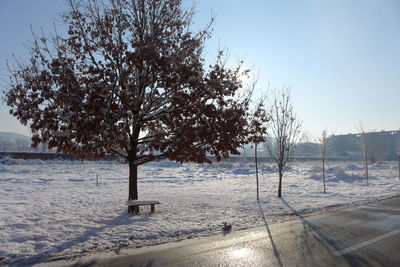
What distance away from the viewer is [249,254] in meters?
4.93

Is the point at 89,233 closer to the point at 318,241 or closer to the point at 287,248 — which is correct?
the point at 287,248

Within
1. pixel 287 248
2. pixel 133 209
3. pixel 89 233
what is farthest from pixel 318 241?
pixel 133 209

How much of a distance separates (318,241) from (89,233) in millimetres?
5240

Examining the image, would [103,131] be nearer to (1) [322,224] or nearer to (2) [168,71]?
(2) [168,71]

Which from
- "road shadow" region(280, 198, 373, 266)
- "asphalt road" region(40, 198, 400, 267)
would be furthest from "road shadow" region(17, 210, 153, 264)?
"road shadow" region(280, 198, 373, 266)

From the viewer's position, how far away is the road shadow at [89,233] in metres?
4.88

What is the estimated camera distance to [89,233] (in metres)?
6.40

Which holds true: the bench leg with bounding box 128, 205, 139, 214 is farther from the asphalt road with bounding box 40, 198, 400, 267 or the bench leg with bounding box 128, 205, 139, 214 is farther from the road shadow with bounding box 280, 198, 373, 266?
the road shadow with bounding box 280, 198, 373, 266

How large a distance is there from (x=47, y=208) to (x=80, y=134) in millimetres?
4900

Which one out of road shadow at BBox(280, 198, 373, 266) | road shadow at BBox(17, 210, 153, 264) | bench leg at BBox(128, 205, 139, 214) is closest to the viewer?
road shadow at BBox(280, 198, 373, 266)

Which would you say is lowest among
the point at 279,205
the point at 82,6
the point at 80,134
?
the point at 279,205

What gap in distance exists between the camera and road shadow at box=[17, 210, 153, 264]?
488 cm

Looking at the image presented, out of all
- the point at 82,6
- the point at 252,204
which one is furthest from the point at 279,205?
the point at 82,6

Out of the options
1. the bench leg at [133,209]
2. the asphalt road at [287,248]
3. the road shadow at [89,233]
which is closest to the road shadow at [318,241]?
the asphalt road at [287,248]
